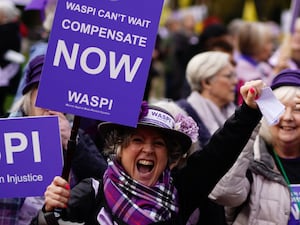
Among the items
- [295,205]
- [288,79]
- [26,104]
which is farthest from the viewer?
[26,104]

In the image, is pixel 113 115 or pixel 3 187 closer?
pixel 113 115

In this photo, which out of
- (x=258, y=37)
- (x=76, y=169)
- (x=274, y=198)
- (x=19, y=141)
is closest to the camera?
(x=19, y=141)

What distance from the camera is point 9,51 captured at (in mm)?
8305

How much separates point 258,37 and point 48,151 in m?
5.66

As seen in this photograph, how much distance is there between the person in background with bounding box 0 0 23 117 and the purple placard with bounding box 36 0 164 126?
4454 millimetres

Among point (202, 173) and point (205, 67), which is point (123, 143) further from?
point (205, 67)

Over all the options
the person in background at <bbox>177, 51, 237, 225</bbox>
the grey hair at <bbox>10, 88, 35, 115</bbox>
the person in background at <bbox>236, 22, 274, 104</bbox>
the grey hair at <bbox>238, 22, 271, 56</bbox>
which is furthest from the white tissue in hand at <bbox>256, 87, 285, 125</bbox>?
the grey hair at <bbox>238, 22, 271, 56</bbox>

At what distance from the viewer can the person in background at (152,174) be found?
3.73 meters

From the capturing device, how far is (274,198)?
4320 millimetres

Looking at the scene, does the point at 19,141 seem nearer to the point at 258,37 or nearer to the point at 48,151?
the point at 48,151

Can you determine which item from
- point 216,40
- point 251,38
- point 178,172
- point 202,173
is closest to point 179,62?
point 251,38

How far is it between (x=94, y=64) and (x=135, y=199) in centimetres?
68

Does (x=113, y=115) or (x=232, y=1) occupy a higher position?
(x=232, y=1)

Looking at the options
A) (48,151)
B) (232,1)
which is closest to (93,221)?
(48,151)
